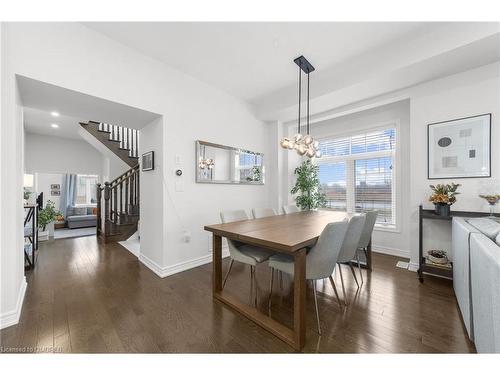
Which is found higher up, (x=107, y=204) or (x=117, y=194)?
(x=117, y=194)

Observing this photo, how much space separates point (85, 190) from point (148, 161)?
22.6 ft

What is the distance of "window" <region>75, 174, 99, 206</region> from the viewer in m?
7.60

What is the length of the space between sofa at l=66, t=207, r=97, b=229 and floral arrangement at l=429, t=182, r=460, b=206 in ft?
26.8

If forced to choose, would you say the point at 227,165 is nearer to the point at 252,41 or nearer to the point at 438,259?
the point at 252,41

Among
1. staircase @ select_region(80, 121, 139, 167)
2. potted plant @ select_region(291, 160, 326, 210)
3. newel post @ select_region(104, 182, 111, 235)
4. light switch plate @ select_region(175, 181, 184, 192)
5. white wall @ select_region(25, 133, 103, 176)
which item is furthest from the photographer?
white wall @ select_region(25, 133, 103, 176)

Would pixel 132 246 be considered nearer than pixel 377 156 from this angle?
No

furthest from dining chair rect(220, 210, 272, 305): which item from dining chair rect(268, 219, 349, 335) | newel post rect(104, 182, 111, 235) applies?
newel post rect(104, 182, 111, 235)

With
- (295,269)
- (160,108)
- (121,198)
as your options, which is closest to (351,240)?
(295,269)

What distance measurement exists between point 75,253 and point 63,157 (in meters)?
4.14

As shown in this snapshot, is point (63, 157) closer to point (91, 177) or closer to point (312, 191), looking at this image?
point (91, 177)

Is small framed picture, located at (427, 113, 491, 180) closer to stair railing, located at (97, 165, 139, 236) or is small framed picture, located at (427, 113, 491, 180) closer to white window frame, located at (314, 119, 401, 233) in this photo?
white window frame, located at (314, 119, 401, 233)

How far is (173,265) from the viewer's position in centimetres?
270
